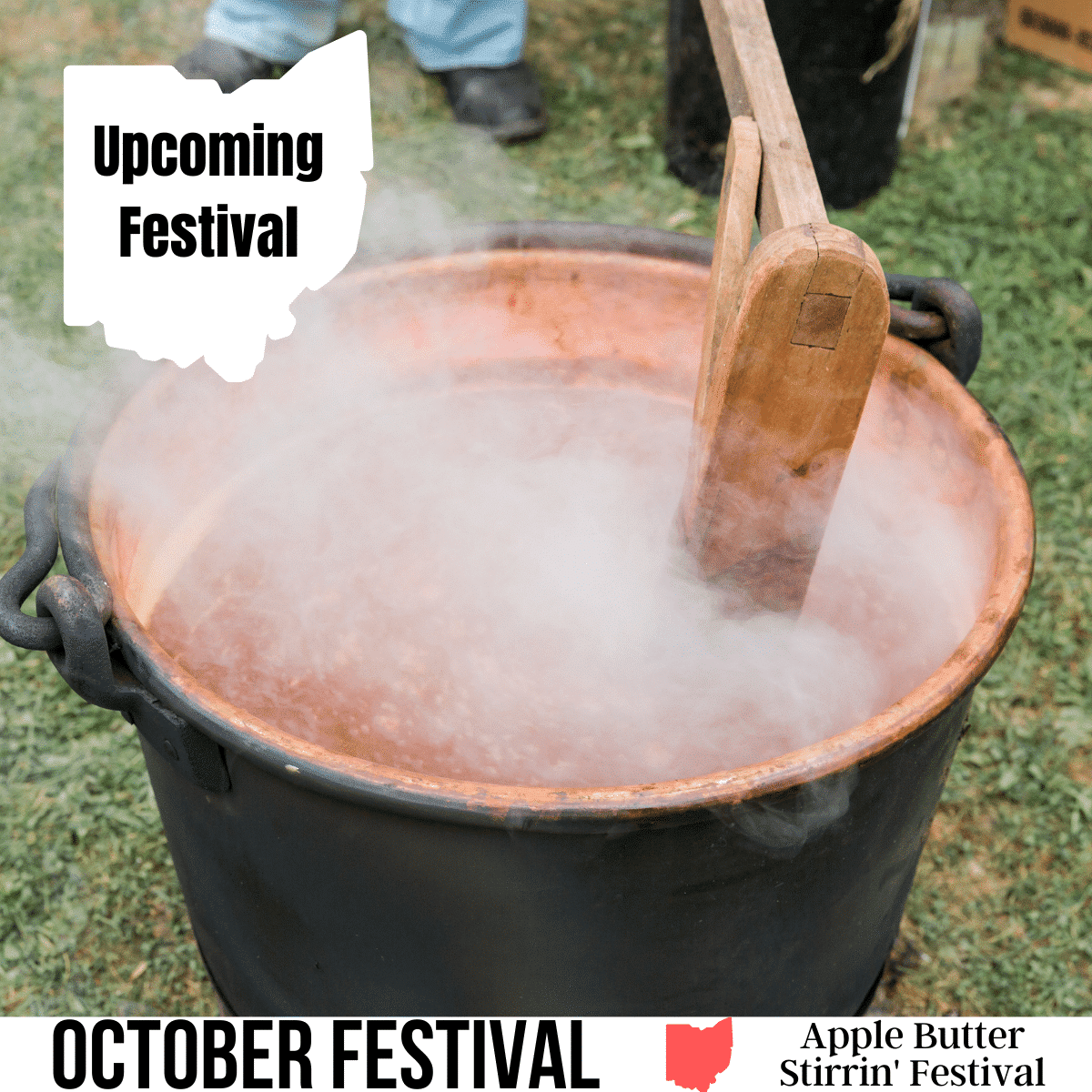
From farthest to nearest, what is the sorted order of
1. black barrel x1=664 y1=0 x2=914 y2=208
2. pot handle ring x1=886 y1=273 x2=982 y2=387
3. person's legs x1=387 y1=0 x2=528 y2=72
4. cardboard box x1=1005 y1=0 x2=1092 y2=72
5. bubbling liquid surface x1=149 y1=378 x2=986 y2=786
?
cardboard box x1=1005 y1=0 x2=1092 y2=72 < person's legs x1=387 y1=0 x2=528 y2=72 < black barrel x1=664 y1=0 x2=914 y2=208 < pot handle ring x1=886 y1=273 x2=982 y2=387 < bubbling liquid surface x1=149 y1=378 x2=986 y2=786

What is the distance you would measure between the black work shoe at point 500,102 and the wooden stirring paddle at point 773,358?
2.56m

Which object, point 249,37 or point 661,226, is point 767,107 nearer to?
point 661,226

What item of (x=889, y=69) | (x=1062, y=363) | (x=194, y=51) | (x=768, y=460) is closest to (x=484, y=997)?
(x=768, y=460)

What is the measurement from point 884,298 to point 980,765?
61.2 inches

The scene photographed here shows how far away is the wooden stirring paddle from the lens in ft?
3.98

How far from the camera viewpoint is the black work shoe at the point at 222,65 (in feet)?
12.6

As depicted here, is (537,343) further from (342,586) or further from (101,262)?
(101,262)

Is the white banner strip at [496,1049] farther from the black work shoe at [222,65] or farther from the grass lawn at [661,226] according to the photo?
the black work shoe at [222,65]

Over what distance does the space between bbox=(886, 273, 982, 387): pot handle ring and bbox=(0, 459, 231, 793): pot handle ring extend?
3.77 feet

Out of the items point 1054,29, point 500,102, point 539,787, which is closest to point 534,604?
point 539,787

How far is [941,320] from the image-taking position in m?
1.71

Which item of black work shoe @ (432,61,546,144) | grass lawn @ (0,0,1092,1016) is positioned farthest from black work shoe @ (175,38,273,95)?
black work shoe @ (432,61,546,144)

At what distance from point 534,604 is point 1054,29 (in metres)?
3.96

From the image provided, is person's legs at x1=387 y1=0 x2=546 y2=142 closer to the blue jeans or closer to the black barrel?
the blue jeans
